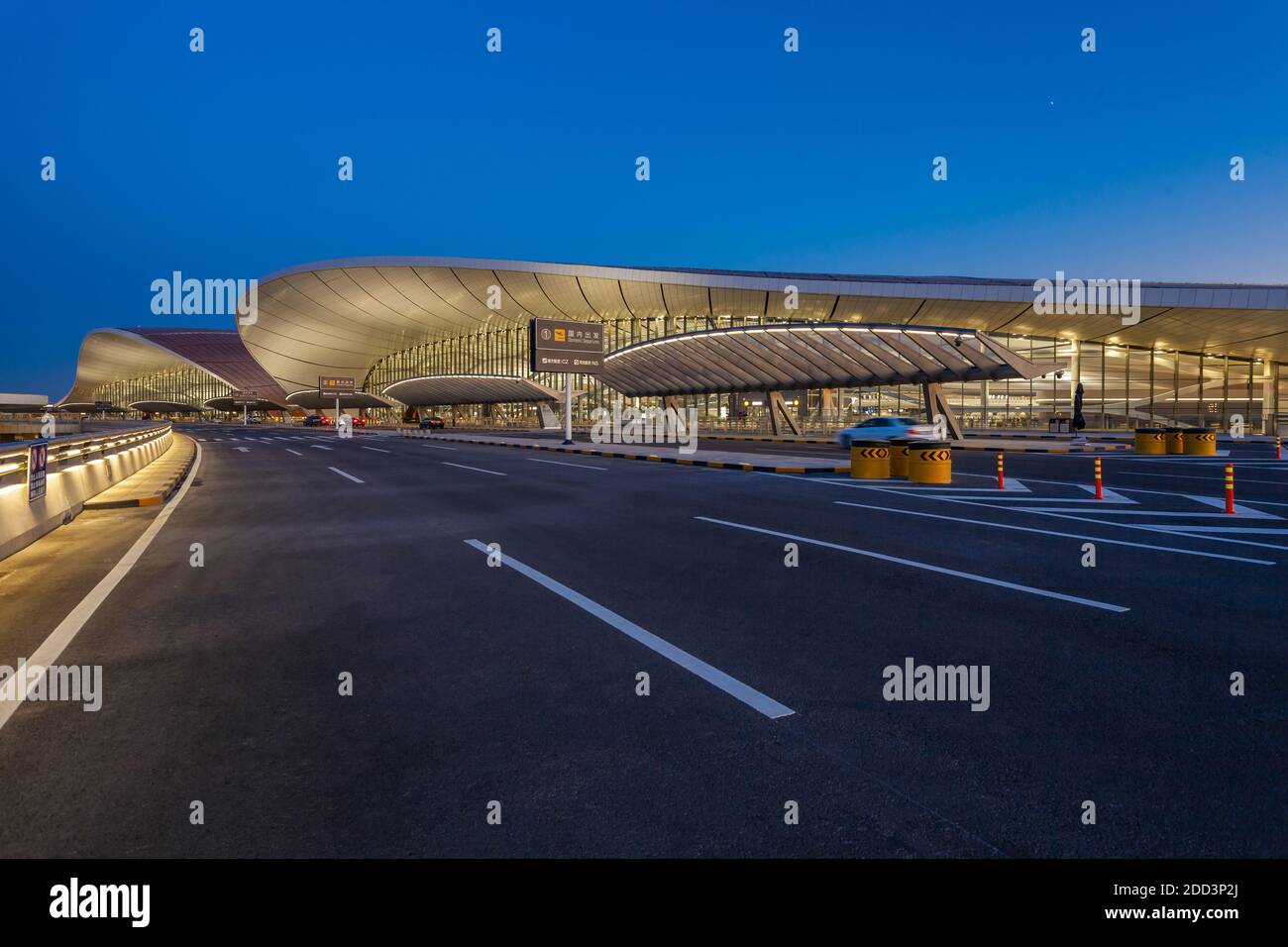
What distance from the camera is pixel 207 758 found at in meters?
3.03

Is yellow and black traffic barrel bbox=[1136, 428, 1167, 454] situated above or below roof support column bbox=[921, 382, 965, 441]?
below

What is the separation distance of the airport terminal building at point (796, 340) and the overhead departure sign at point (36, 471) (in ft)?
80.5

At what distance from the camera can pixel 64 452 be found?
13109mm

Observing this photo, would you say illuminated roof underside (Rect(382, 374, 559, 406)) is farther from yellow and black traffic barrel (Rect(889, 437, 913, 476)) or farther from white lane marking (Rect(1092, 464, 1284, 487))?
white lane marking (Rect(1092, 464, 1284, 487))

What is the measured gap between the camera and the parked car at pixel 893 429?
26.8m

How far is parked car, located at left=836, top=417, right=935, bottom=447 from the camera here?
26.8 m

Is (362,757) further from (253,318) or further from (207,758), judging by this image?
(253,318)

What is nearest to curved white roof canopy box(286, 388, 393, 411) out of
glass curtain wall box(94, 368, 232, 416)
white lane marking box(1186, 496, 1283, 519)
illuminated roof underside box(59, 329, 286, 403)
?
illuminated roof underside box(59, 329, 286, 403)

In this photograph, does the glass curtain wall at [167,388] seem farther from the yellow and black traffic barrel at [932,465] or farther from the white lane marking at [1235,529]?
the white lane marking at [1235,529]

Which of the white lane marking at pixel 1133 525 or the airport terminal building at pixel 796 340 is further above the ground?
the airport terminal building at pixel 796 340

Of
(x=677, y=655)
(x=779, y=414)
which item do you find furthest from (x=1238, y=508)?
(x=779, y=414)

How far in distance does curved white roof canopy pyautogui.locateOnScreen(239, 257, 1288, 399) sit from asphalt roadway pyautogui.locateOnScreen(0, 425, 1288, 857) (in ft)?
115

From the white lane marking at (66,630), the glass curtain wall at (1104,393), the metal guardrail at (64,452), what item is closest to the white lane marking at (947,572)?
the white lane marking at (66,630)
